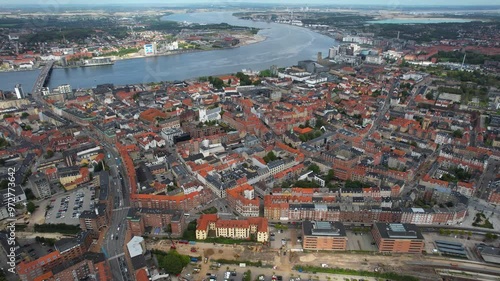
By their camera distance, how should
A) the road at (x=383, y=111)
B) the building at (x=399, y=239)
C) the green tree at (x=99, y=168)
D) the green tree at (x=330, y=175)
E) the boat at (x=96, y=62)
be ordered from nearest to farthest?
the building at (x=399, y=239) → the green tree at (x=330, y=175) → the green tree at (x=99, y=168) → the road at (x=383, y=111) → the boat at (x=96, y=62)

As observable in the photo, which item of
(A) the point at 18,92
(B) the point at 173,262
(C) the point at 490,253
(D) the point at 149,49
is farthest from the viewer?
(D) the point at 149,49

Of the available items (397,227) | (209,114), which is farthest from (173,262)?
(209,114)

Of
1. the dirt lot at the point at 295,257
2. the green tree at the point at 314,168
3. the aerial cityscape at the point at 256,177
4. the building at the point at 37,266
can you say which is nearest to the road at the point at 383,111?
the aerial cityscape at the point at 256,177

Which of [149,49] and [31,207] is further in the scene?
[149,49]

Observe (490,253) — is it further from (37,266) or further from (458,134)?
(37,266)

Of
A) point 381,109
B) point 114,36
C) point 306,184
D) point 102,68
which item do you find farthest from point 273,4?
point 306,184

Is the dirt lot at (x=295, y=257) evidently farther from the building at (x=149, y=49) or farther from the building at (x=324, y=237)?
the building at (x=149, y=49)
